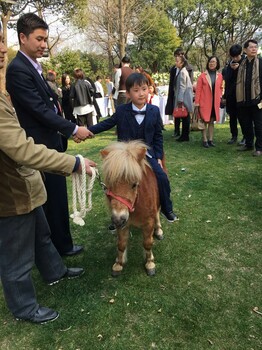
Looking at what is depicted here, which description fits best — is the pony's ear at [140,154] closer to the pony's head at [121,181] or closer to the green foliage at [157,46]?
the pony's head at [121,181]

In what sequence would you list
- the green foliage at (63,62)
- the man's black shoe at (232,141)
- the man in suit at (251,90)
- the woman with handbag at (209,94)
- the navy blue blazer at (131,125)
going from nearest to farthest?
the navy blue blazer at (131,125), the man in suit at (251,90), the woman with handbag at (209,94), the man's black shoe at (232,141), the green foliage at (63,62)

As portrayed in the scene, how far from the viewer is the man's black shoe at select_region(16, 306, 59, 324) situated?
2748 millimetres

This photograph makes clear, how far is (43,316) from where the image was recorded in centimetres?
277

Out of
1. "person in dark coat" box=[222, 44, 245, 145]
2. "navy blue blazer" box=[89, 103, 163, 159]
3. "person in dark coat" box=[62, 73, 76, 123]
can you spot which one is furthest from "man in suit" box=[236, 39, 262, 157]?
"person in dark coat" box=[62, 73, 76, 123]

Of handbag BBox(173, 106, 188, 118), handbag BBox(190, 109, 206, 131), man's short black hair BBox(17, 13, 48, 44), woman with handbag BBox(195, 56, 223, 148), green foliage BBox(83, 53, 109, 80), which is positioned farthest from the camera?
green foliage BBox(83, 53, 109, 80)

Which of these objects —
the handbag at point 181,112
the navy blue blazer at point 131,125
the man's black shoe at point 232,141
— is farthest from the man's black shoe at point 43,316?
the man's black shoe at point 232,141

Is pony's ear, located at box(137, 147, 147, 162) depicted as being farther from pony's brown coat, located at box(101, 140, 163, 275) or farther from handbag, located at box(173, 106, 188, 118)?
handbag, located at box(173, 106, 188, 118)

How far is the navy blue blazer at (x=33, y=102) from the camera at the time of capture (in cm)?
279

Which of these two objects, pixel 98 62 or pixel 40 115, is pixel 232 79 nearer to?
pixel 40 115

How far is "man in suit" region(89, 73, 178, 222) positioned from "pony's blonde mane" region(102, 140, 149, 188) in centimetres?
85

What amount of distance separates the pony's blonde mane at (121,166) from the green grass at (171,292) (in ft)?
4.25

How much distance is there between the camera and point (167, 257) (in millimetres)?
3674

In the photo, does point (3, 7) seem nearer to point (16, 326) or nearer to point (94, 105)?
point (94, 105)

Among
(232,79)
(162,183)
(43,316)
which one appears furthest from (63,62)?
(43,316)
